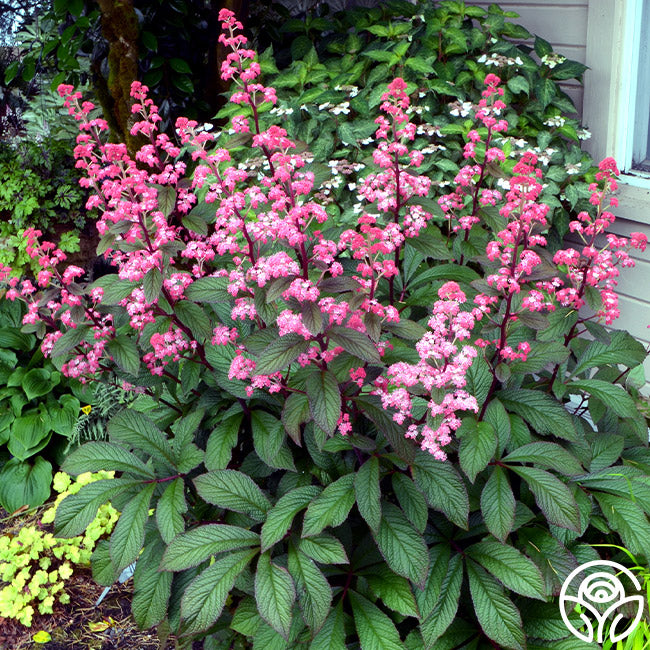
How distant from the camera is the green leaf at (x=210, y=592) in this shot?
1.38 metres

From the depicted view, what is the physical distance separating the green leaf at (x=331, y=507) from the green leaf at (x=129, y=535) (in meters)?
0.36

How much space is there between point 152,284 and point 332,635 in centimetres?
80

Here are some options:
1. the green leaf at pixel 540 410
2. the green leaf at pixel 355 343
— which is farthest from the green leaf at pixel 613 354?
the green leaf at pixel 355 343

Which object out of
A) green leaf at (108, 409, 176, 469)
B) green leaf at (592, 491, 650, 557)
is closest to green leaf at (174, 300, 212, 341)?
green leaf at (108, 409, 176, 469)

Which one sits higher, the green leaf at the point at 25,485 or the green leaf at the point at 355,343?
the green leaf at the point at 355,343

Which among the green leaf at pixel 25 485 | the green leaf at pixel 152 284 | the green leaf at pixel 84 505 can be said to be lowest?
the green leaf at pixel 25 485

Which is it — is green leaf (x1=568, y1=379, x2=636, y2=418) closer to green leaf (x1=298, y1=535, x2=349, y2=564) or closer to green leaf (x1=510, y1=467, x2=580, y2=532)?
green leaf (x1=510, y1=467, x2=580, y2=532)

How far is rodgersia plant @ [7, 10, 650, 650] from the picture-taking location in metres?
1.36

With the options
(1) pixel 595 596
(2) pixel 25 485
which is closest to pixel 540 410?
(1) pixel 595 596

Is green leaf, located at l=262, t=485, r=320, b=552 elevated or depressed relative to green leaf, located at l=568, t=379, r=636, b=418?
depressed

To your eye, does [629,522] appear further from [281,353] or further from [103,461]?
[103,461]

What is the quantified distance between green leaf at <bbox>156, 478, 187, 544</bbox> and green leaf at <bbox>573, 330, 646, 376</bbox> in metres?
0.97

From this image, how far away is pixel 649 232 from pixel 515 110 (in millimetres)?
737

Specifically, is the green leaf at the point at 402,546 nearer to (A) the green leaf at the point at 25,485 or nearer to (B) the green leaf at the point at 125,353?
(B) the green leaf at the point at 125,353
